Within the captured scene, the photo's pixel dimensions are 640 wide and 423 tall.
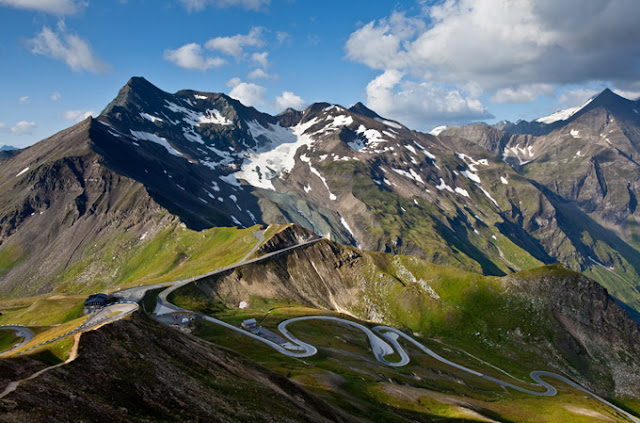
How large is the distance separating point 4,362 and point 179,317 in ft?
207

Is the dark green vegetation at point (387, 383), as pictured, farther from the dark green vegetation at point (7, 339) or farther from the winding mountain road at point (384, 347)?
the dark green vegetation at point (7, 339)

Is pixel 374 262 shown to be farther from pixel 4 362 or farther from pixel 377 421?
pixel 4 362

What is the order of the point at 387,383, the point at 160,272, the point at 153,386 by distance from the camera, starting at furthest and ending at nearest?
the point at 160,272 → the point at 387,383 → the point at 153,386

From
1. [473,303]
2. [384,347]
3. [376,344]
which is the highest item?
[473,303]

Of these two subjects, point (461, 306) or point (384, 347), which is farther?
point (461, 306)

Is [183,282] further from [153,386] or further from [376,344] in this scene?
[153,386]

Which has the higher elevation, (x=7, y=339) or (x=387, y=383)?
(x=7, y=339)

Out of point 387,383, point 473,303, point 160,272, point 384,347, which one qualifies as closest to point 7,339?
point 387,383

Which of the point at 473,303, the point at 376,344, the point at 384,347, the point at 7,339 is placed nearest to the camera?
the point at 7,339

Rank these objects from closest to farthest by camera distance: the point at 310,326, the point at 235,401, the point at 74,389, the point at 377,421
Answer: the point at 74,389
the point at 235,401
the point at 377,421
the point at 310,326

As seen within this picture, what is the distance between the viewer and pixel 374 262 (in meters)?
185

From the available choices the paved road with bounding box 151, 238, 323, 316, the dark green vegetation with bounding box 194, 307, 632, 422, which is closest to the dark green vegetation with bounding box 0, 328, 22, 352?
the paved road with bounding box 151, 238, 323, 316

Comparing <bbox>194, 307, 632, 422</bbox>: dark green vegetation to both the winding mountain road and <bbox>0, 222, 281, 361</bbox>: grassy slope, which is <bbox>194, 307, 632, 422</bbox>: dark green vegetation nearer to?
the winding mountain road

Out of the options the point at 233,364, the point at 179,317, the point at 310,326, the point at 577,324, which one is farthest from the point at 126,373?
the point at 577,324
